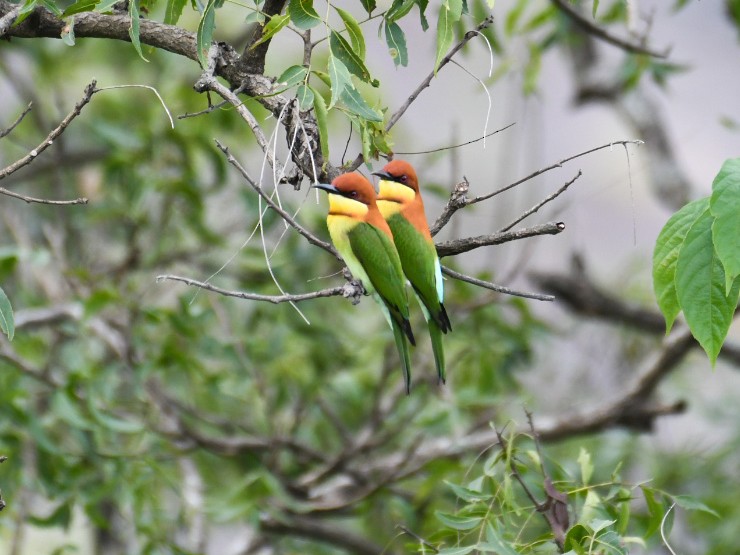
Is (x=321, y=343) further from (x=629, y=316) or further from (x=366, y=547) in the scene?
(x=629, y=316)

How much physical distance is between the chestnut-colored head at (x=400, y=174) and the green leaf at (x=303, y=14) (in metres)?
0.19

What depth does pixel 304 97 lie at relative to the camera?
1197 millimetres

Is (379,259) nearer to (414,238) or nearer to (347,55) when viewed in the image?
(414,238)

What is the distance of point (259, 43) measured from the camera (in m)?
1.28

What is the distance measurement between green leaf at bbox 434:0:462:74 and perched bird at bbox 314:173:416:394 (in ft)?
0.60

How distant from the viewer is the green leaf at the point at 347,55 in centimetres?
127

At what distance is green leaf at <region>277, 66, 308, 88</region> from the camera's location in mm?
1213

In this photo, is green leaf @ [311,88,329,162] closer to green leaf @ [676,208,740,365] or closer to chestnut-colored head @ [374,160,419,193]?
chestnut-colored head @ [374,160,419,193]

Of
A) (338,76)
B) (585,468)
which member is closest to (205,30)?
(338,76)

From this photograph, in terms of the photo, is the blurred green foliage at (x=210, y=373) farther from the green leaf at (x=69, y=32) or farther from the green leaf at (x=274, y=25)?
the green leaf at (x=274, y=25)

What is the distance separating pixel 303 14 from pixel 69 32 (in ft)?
1.07

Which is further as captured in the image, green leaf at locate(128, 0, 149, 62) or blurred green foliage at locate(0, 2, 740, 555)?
blurred green foliage at locate(0, 2, 740, 555)

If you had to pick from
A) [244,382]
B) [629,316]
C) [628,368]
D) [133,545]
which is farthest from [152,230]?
A: [628,368]

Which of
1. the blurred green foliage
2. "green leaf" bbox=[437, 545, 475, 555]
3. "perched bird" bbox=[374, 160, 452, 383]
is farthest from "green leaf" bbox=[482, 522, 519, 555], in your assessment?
the blurred green foliage
